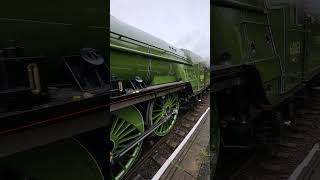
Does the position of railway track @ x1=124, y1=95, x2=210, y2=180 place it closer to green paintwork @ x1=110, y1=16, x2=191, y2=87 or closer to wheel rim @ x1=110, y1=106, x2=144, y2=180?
wheel rim @ x1=110, y1=106, x2=144, y2=180

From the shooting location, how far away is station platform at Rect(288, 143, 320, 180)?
2928 mm

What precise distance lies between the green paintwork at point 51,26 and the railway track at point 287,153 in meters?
1.67

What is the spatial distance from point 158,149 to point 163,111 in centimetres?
17

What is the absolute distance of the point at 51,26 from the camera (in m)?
1.18

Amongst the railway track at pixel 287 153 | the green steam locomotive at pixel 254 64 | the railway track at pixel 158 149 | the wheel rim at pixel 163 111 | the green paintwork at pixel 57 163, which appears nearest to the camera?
the green paintwork at pixel 57 163

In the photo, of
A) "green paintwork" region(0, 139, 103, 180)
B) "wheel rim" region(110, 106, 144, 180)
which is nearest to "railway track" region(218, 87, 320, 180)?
"wheel rim" region(110, 106, 144, 180)

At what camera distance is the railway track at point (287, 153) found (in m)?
2.85

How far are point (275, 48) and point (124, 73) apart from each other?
2244mm

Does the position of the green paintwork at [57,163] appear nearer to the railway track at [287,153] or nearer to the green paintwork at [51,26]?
the green paintwork at [51,26]

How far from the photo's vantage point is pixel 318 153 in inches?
142

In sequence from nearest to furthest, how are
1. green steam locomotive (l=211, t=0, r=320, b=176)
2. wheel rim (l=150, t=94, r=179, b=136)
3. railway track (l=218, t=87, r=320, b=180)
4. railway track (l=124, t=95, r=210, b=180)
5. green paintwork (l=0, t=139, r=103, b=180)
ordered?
green paintwork (l=0, t=139, r=103, b=180) < railway track (l=124, t=95, r=210, b=180) < wheel rim (l=150, t=94, r=179, b=136) < green steam locomotive (l=211, t=0, r=320, b=176) < railway track (l=218, t=87, r=320, b=180)

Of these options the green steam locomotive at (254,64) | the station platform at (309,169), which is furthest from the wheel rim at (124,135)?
the station platform at (309,169)

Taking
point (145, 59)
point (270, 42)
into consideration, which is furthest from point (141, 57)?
point (270, 42)

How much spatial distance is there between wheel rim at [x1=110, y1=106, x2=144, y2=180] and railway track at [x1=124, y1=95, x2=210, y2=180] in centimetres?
3
